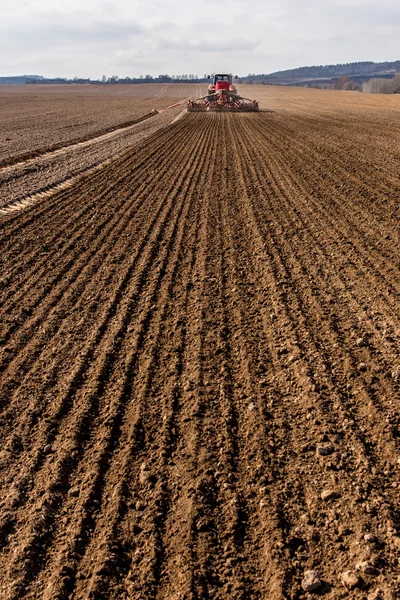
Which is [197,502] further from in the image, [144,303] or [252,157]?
[252,157]

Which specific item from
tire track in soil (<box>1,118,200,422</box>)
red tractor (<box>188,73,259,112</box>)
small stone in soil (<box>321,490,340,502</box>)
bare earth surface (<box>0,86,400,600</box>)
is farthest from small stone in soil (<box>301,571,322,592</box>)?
red tractor (<box>188,73,259,112</box>)

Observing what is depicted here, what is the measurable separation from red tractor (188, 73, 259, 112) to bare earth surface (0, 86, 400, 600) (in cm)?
2783

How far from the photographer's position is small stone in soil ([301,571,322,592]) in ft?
10.2

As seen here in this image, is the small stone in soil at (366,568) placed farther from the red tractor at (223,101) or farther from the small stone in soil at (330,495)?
the red tractor at (223,101)

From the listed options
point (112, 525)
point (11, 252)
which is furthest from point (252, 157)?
point (112, 525)

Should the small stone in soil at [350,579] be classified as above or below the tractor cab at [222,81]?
below

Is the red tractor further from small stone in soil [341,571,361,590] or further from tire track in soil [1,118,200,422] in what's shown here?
small stone in soil [341,571,361,590]

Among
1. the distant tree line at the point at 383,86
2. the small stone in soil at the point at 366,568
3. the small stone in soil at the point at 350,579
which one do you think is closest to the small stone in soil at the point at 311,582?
the small stone in soil at the point at 350,579

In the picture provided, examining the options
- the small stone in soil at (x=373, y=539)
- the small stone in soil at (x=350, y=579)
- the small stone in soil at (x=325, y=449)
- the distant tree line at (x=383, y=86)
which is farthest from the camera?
the distant tree line at (x=383, y=86)

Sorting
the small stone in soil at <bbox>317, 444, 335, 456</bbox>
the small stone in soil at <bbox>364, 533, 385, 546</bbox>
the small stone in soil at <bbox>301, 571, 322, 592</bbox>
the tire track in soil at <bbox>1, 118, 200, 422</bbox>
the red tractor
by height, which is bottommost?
the small stone in soil at <bbox>301, 571, 322, 592</bbox>

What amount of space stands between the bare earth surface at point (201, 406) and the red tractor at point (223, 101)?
27.8 metres

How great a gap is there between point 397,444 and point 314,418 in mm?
712

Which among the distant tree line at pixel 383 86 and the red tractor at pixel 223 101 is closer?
the red tractor at pixel 223 101

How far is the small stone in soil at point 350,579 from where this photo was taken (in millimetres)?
3073
